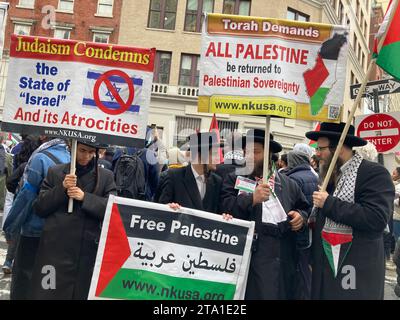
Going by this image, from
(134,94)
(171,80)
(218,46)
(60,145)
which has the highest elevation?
(171,80)

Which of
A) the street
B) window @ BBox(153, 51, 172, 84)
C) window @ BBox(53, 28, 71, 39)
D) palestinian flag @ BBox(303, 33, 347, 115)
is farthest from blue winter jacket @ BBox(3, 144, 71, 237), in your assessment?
window @ BBox(53, 28, 71, 39)

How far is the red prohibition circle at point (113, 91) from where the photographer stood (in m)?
3.54

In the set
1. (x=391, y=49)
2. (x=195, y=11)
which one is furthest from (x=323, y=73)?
(x=195, y=11)

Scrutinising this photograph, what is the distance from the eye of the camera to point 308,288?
4.06 metres

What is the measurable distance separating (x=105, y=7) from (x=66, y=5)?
8.58ft

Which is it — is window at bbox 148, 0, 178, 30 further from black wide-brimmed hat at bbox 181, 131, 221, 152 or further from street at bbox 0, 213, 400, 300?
black wide-brimmed hat at bbox 181, 131, 221, 152

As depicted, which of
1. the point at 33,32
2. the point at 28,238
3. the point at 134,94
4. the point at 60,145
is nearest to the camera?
the point at 134,94

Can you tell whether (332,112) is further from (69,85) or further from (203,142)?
(69,85)

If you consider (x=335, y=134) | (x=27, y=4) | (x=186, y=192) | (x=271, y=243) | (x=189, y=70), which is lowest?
(x=271, y=243)

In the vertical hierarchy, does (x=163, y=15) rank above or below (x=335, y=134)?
above

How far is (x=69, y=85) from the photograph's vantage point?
11.6 feet

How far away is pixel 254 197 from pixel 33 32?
27.2 metres

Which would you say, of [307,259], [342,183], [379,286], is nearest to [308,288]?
[307,259]

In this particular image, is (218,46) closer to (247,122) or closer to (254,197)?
(254,197)
